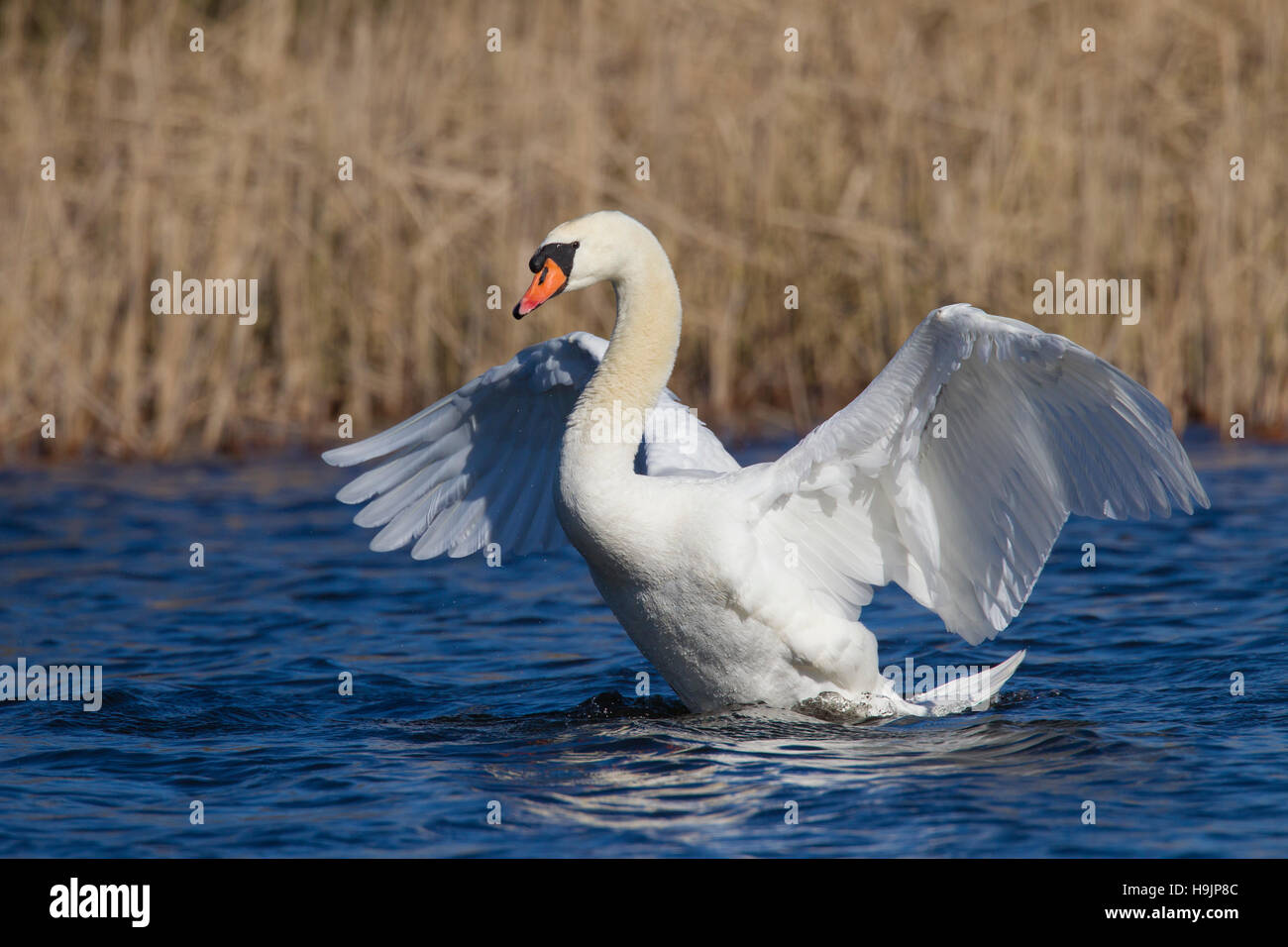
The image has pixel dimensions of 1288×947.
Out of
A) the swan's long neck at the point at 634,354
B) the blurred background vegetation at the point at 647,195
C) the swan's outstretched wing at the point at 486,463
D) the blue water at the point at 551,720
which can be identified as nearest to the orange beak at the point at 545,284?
the swan's long neck at the point at 634,354

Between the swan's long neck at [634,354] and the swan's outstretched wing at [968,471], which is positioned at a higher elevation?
the swan's long neck at [634,354]

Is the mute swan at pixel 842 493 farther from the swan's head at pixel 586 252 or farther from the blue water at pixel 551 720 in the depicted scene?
the blue water at pixel 551 720

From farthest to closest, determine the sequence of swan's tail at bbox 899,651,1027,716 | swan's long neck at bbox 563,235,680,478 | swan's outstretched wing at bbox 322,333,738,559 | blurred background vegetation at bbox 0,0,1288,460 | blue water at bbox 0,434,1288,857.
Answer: blurred background vegetation at bbox 0,0,1288,460
swan's outstretched wing at bbox 322,333,738,559
swan's tail at bbox 899,651,1027,716
swan's long neck at bbox 563,235,680,478
blue water at bbox 0,434,1288,857

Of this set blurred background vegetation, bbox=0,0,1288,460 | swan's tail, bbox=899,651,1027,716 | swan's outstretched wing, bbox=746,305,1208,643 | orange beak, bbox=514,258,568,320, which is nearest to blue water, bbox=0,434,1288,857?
swan's tail, bbox=899,651,1027,716

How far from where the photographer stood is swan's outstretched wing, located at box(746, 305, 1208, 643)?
17.8 feet

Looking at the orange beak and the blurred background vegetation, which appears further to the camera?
the blurred background vegetation

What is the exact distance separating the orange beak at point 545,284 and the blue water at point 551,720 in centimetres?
156

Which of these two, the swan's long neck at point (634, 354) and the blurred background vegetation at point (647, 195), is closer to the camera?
the swan's long neck at point (634, 354)

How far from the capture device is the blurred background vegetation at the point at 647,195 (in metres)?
10.9

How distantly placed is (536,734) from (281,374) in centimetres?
612

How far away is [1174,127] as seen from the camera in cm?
1117

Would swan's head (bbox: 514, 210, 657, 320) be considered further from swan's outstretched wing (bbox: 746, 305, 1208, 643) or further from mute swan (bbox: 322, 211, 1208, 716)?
swan's outstretched wing (bbox: 746, 305, 1208, 643)

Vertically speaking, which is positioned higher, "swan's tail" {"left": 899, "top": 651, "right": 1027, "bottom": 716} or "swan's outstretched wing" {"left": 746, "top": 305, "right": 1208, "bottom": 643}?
"swan's outstretched wing" {"left": 746, "top": 305, "right": 1208, "bottom": 643}
